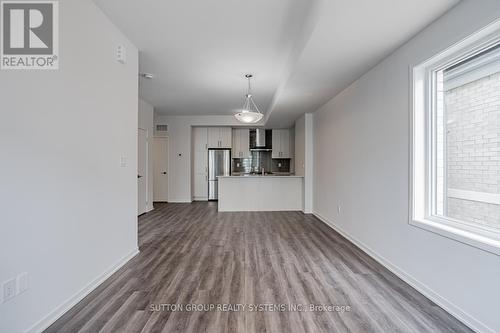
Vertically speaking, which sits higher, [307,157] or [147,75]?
[147,75]

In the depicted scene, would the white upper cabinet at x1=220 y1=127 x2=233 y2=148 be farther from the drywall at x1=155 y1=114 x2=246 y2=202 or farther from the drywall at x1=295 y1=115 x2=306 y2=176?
the drywall at x1=295 y1=115 x2=306 y2=176

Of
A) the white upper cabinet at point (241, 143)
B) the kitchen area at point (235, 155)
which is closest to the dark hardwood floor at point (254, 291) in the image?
the kitchen area at point (235, 155)

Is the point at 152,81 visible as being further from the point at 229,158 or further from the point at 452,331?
the point at 452,331

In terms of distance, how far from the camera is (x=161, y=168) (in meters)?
7.79

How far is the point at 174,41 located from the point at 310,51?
169 centimetres

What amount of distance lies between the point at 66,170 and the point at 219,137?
6420 millimetres

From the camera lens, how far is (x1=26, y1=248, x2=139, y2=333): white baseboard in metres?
1.73

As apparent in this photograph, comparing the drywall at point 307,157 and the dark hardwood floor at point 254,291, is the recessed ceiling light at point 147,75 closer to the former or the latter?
the dark hardwood floor at point 254,291

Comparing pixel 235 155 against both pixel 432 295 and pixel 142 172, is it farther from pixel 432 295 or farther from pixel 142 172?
pixel 432 295

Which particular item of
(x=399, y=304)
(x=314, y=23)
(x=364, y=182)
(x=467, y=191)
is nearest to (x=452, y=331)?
(x=399, y=304)

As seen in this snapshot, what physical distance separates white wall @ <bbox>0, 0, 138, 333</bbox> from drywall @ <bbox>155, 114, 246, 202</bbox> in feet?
15.4

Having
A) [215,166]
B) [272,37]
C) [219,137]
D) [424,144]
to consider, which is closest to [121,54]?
[272,37]

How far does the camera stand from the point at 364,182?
3.43 meters

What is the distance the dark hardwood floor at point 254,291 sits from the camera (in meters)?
1.81
